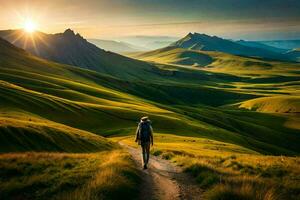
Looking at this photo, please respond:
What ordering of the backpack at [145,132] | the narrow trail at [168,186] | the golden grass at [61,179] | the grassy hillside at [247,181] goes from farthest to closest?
the backpack at [145,132] < the narrow trail at [168,186] < the golden grass at [61,179] < the grassy hillside at [247,181]

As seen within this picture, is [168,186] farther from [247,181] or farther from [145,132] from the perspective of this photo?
[145,132]

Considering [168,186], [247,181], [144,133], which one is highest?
[144,133]

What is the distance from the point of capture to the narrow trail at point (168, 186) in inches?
674

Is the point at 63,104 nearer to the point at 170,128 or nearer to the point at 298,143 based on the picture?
the point at 170,128

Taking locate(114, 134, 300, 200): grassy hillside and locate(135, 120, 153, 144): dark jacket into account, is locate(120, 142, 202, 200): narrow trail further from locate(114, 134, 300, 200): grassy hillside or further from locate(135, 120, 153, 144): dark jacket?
locate(135, 120, 153, 144): dark jacket

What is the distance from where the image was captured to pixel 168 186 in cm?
1967

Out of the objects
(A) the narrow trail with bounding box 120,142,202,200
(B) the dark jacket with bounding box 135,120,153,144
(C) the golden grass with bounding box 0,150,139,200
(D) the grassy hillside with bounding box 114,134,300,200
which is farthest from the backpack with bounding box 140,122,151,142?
(C) the golden grass with bounding box 0,150,139,200

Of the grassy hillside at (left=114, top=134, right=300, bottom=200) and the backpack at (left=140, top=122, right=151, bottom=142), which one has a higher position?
the backpack at (left=140, top=122, right=151, bottom=142)

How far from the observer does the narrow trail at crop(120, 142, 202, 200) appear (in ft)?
56.2

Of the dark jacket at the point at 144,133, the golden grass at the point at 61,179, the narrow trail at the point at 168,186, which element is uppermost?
the dark jacket at the point at 144,133

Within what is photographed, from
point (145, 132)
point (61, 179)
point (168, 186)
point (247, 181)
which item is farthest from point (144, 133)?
point (247, 181)

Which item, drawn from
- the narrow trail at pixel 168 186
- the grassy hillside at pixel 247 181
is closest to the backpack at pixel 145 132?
the narrow trail at pixel 168 186

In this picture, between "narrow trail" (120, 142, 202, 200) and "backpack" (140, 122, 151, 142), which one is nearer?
"narrow trail" (120, 142, 202, 200)

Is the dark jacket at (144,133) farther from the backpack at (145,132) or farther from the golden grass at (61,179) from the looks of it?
the golden grass at (61,179)
